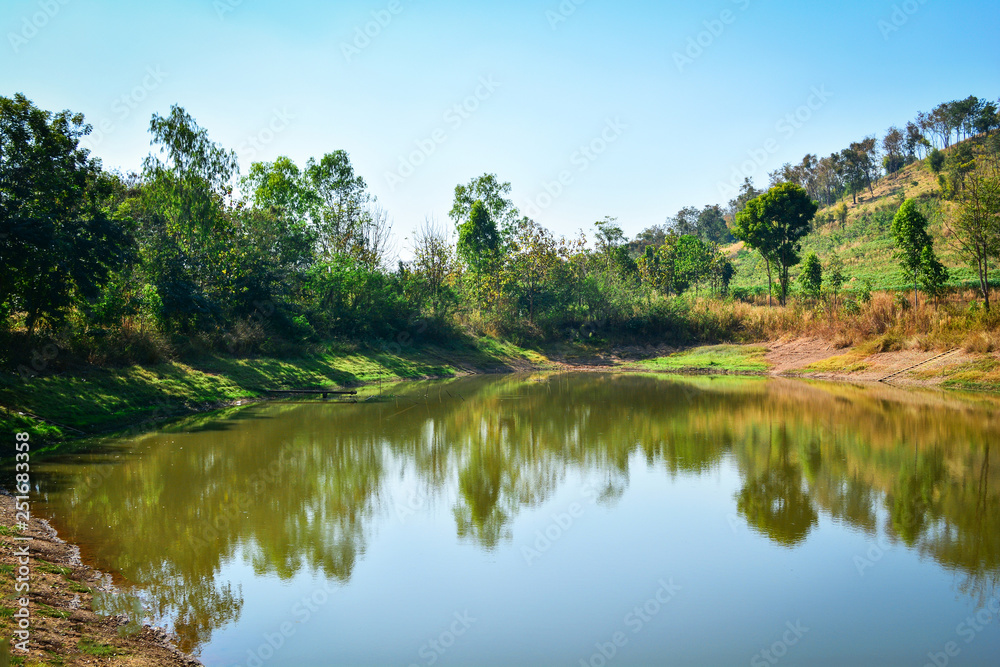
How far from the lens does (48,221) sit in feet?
51.2

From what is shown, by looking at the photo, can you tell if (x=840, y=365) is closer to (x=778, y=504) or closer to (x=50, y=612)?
(x=778, y=504)

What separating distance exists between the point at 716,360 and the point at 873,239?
31.1 meters

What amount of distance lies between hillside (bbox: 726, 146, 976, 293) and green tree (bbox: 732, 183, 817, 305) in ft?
15.9

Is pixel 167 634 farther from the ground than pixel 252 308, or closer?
closer

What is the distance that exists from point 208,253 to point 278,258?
5007 millimetres

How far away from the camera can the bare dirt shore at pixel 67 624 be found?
504 cm

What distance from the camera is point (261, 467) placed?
42.5 feet

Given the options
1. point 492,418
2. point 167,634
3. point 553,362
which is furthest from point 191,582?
point 553,362

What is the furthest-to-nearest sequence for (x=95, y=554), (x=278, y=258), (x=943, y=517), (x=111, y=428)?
(x=278, y=258) < (x=111, y=428) < (x=943, y=517) < (x=95, y=554)

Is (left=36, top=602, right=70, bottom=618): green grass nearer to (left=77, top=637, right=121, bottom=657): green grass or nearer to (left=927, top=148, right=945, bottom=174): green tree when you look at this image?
(left=77, top=637, right=121, bottom=657): green grass

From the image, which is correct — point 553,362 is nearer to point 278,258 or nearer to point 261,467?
point 278,258

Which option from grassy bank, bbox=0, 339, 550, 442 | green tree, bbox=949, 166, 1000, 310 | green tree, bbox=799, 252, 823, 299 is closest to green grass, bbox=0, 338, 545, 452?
grassy bank, bbox=0, 339, 550, 442

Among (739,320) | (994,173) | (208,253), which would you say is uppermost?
(994,173)

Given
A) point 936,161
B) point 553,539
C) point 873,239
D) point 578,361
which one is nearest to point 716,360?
point 578,361
